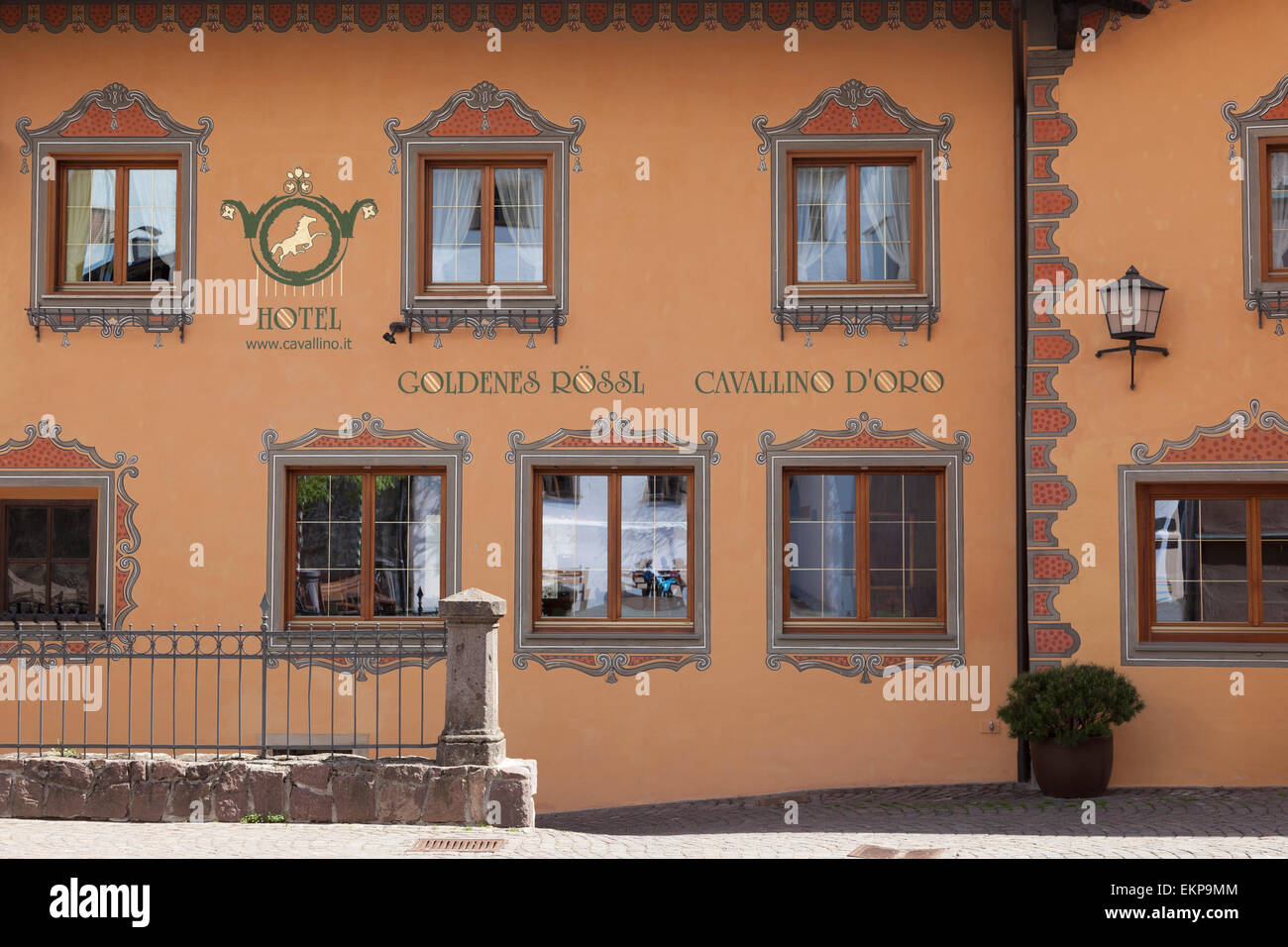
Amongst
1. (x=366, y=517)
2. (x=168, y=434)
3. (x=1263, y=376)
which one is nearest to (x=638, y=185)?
(x=366, y=517)

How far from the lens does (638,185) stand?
11023mm

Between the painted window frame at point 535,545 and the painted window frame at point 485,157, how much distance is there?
1.01 m

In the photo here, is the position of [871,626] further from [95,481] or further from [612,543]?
[95,481]

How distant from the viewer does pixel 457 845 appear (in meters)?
7.45

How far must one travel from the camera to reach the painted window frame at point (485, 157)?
1095 centimetres

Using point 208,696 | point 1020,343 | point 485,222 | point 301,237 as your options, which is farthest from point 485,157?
point 208,696

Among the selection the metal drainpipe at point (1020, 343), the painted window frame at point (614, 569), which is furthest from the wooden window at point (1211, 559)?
the painted window frame at point (614, 569)

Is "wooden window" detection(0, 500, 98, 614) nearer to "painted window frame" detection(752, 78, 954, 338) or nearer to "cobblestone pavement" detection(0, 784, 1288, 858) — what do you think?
"cobblestone pavement" detection(0, 784, 1288, 858)

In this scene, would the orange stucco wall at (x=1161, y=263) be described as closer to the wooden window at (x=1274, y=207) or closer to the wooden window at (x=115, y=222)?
the wooden window at (x=1274, y=207)

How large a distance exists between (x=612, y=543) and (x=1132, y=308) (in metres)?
4.51

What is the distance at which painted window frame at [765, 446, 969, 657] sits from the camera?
10.7 metres

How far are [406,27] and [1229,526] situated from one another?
7859mm

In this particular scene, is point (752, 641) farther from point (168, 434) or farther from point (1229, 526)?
point (168, 434)

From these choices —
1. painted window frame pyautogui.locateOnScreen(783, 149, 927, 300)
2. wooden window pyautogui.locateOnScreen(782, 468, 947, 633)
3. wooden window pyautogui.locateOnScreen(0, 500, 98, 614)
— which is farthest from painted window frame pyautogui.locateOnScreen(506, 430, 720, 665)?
wooden window pyautogui.locateOnScreen(0, 500, 98, 614)
